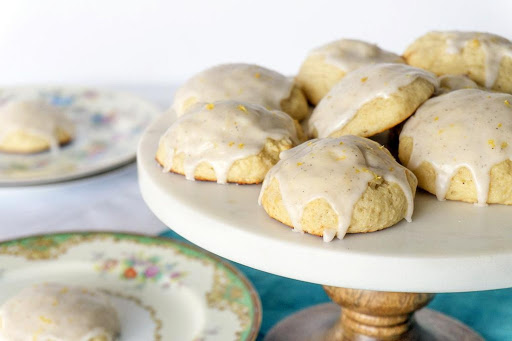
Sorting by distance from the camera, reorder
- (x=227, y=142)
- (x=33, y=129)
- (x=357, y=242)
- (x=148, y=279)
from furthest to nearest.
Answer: (x=33, y=129), (x=148, y=279), (x=227, y=142), (x=357, y=242)

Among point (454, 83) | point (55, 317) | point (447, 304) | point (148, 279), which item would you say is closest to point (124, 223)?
point (148, 279)

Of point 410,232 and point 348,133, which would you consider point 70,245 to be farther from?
point 410,232

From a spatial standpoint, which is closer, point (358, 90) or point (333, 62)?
point (358, 90)

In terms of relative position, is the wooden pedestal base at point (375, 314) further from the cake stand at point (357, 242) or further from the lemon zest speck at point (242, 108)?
the lemon zest speck at point (242, 108)

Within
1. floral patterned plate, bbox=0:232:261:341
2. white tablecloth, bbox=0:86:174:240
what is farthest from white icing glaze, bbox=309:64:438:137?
white tablecloth, bbox=0:86:174:240

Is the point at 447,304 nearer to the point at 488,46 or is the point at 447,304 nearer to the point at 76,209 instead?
the point at 488,46

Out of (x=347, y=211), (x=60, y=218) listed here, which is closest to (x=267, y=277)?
(x=60, y=218)

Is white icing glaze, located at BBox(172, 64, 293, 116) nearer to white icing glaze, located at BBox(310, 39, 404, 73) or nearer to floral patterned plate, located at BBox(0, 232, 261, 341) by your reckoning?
white icing glaze, located at BBox(310, 39, 404, 73)

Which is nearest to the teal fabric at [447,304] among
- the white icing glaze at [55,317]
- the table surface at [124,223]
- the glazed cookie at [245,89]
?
the table surface at [124,223]
